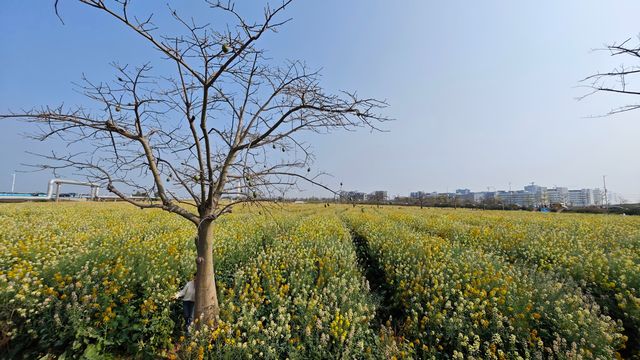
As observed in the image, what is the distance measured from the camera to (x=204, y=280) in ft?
12.3

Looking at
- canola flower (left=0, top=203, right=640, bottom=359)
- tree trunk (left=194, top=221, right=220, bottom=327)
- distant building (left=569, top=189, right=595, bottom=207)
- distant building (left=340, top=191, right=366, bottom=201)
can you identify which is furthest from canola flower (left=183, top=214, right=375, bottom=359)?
distant building (left=569, top=189, right=595, bottom=207)

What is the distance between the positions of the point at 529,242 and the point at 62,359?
458 inches

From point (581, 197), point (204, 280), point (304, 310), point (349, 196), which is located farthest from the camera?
point (581, 197)

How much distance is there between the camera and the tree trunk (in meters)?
3.67

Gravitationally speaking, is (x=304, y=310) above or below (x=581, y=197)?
below

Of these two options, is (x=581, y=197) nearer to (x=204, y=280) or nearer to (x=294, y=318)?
(x=294, y=318)

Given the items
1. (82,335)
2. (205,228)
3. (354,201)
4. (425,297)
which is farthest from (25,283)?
(425,297)

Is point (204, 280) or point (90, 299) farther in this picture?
point (90, 299)

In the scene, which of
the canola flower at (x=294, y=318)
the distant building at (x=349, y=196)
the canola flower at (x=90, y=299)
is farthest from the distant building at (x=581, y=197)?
the canola flower at (x=90, y=299)

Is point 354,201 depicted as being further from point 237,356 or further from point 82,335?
point 82,335

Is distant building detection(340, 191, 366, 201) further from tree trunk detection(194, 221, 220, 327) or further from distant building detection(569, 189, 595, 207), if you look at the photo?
distant building detection(569, 189, 595, 207)

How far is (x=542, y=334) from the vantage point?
150 inches

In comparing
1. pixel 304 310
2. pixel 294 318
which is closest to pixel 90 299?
pixel 294 318

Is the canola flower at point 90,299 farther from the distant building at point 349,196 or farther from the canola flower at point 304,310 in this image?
the distant building at point 349,196
